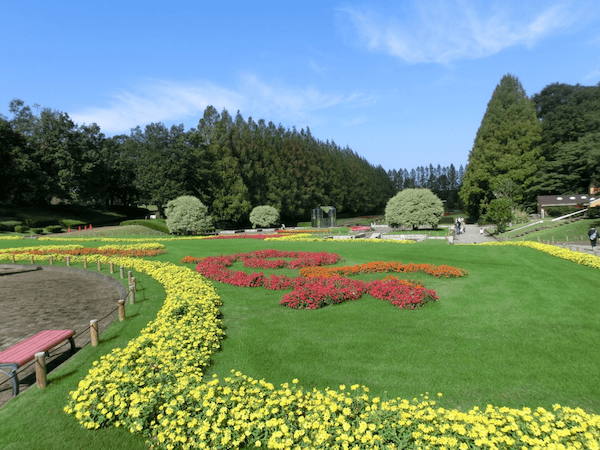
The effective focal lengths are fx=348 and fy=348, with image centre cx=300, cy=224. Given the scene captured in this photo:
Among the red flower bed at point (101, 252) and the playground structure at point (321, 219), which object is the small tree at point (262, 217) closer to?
the playground structure at point (321, 219)

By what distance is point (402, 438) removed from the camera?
4.11m

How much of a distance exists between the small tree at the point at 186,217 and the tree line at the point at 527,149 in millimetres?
42530

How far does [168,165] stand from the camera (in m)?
51.0

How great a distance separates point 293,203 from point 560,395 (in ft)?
202

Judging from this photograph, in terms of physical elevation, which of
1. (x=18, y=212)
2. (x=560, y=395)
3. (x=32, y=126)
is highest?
(x=32, y=126)

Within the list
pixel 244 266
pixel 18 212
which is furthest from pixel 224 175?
pixel 244 266

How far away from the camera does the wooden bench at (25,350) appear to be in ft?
18.5

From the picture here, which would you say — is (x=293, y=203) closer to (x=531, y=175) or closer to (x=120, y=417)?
(x=531, y=175)

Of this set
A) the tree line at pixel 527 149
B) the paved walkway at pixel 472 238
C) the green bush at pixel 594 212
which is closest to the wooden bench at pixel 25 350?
the paved walkway at pixel 472 238

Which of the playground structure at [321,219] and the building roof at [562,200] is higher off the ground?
the building roof at [562,200]

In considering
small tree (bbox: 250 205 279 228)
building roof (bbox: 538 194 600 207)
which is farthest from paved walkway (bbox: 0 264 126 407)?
building roof (bbox: 538 194 600 207)

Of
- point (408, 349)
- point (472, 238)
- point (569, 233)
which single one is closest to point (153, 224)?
point (472, 238)

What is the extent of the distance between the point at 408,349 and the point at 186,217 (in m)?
34.7

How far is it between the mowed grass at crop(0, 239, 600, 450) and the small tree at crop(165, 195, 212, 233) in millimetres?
27148
